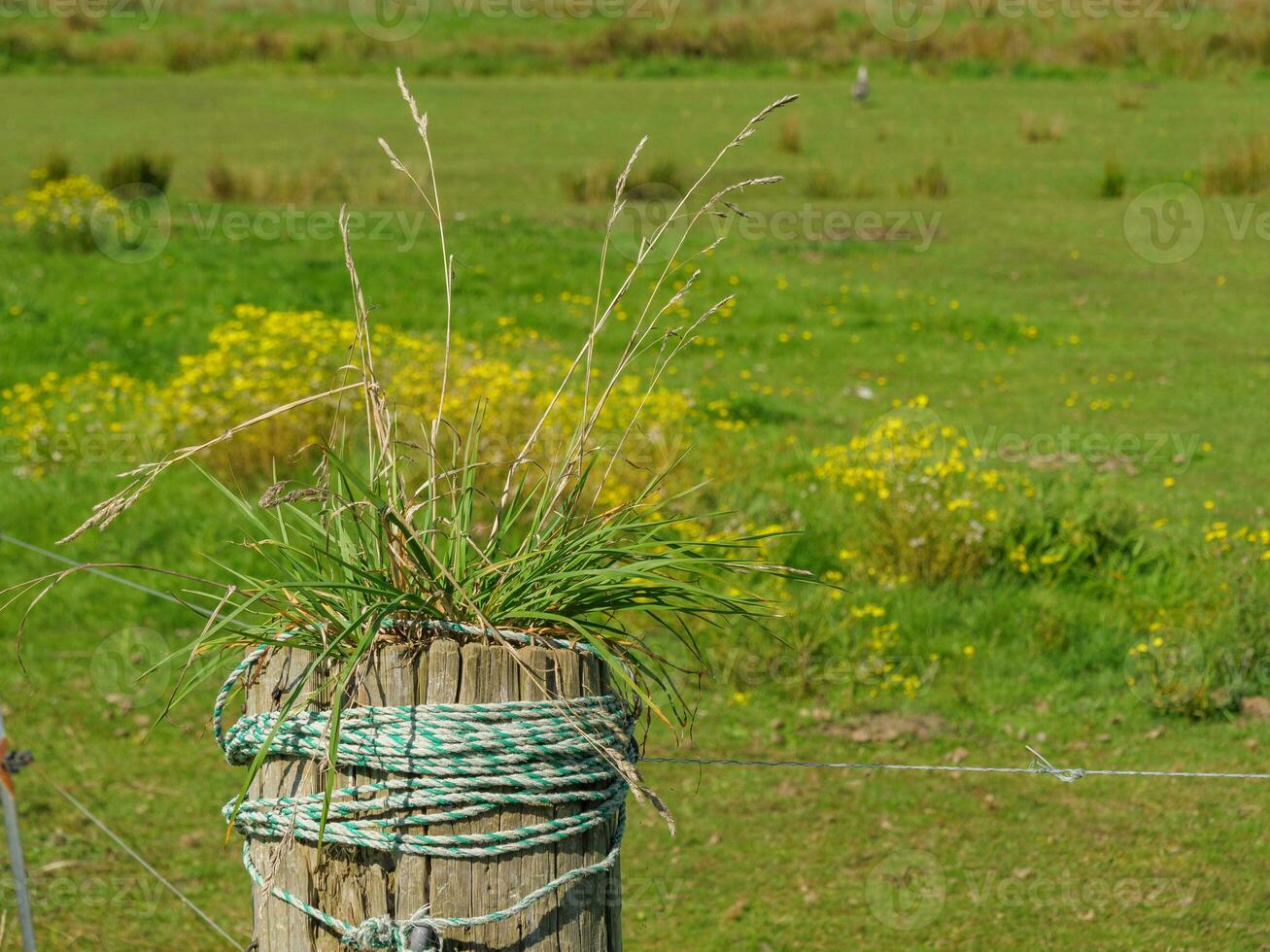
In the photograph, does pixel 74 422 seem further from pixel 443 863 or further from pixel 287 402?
pixel 443 863

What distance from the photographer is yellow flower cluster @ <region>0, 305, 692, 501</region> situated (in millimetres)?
8141

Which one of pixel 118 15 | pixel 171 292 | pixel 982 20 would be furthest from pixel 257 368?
pixel 118 15

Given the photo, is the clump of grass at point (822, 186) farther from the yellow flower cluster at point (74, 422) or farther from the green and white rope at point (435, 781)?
the green and white rope at point (435, 781)

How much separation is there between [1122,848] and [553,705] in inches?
151

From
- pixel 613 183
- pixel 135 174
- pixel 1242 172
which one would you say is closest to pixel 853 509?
pixel 613 183

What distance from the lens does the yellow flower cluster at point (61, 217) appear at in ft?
43.9

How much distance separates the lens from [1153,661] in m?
6.14

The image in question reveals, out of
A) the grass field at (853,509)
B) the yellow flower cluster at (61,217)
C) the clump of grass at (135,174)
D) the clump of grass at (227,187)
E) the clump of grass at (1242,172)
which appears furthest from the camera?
the clump of grass at (227,187)

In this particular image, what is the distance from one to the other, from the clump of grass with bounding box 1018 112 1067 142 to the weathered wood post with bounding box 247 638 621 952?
19.6m

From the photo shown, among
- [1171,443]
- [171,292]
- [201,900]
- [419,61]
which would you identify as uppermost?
[419,61]

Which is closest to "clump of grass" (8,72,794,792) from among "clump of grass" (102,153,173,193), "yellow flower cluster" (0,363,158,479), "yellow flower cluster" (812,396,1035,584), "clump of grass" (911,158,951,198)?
"yellow flower cluster" (812,396,1035,584)

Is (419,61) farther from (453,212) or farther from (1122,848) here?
(1122,848)

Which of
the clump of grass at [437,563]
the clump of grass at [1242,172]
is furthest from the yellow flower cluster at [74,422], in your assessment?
the clump of grass at [1242,172]

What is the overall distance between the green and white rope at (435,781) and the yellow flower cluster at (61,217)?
12.8 m
